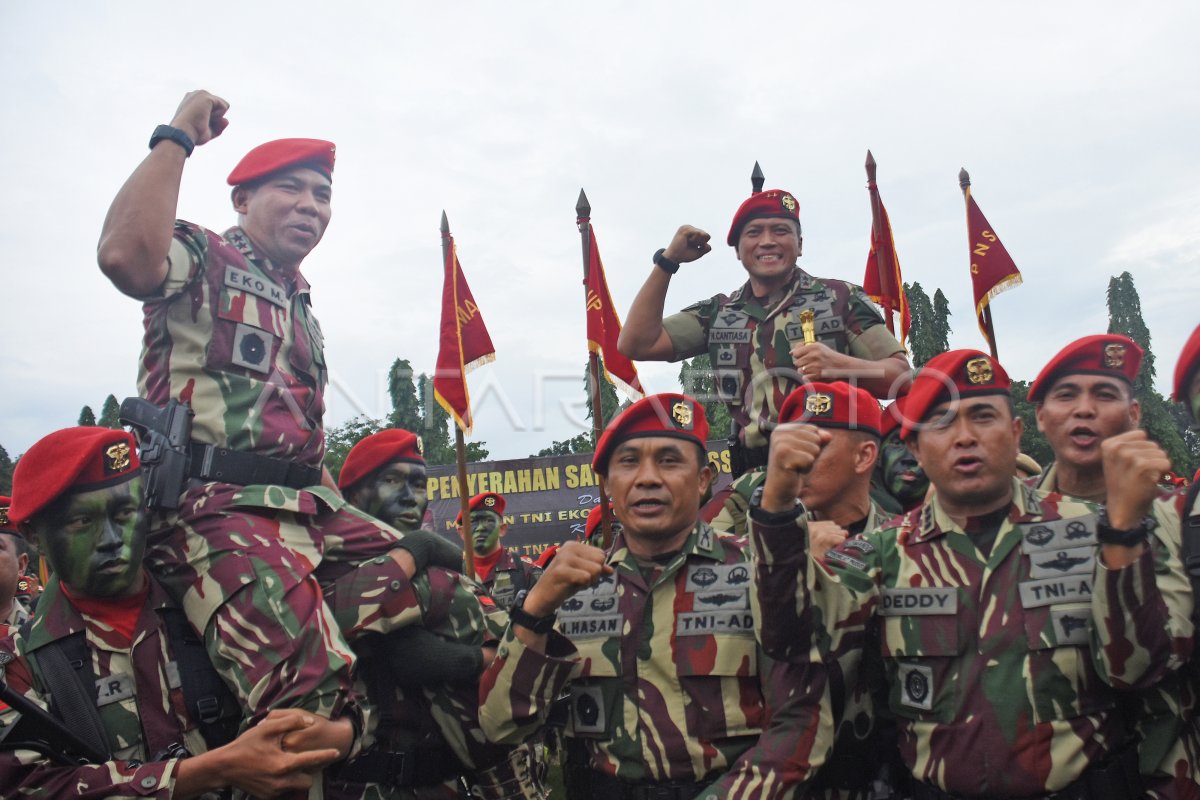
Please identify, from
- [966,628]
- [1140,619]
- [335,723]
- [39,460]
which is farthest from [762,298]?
[39,460]

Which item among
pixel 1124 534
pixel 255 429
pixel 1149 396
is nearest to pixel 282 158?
pixel 255 429

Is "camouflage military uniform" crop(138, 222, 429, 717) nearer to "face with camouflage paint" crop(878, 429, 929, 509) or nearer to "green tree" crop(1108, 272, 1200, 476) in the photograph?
"face with camouflage paint" crop(878, 429, 929, 509)

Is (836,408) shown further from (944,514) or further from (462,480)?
(462,480)

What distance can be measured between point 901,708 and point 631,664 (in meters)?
0.97

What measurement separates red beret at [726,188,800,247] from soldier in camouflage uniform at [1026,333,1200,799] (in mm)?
1703

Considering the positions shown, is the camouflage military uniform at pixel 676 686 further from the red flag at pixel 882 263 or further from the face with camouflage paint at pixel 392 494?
the red flag at pixel 882 263

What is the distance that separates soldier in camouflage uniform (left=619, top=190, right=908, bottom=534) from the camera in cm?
496

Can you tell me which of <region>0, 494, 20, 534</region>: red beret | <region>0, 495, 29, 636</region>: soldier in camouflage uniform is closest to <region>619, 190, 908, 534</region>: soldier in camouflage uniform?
<region>0, 494, 20, 534</region>: red beret

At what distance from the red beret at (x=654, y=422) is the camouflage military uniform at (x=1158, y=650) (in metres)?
1.62

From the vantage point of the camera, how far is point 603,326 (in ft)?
28.9

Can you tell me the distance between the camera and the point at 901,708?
122 inches

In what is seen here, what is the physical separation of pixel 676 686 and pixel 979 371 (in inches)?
63.3

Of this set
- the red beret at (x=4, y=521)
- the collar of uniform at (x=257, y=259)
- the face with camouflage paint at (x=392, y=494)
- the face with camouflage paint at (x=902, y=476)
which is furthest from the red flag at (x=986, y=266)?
the red beret at (x=4, y=521)

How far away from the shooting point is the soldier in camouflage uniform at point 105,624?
10.2ft
